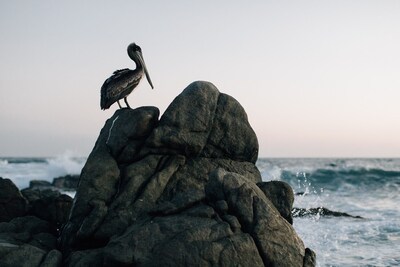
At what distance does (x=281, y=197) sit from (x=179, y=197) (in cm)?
221

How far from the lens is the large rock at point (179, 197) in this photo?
862 centimetres

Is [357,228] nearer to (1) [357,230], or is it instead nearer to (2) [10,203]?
(1) [357,230]

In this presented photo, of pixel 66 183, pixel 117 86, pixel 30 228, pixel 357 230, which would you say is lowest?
pixel 66 183

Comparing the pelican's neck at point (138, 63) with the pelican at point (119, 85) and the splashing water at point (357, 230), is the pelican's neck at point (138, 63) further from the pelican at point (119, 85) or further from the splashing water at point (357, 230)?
the splashing water at point (357, 230)

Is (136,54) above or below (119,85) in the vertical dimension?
above

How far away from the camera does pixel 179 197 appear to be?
972 cm

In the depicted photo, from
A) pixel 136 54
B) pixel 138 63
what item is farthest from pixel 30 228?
pixel 136 54

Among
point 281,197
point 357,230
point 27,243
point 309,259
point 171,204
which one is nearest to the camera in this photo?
point 309,259

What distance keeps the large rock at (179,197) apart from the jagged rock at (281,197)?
0.24 feet

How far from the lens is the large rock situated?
8617 millimetres

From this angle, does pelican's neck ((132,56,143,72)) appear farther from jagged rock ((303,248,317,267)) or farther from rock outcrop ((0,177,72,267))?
jagged rock ((303,248,317,267))

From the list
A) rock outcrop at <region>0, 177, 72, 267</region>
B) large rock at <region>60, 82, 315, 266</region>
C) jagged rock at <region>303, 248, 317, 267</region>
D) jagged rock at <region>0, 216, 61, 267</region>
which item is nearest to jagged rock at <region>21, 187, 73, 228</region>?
rock outcrop at <region>0, 177, 72, 267</region>

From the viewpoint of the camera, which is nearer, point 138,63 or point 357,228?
point 138,63

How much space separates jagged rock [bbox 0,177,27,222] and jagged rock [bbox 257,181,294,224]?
7.18m
